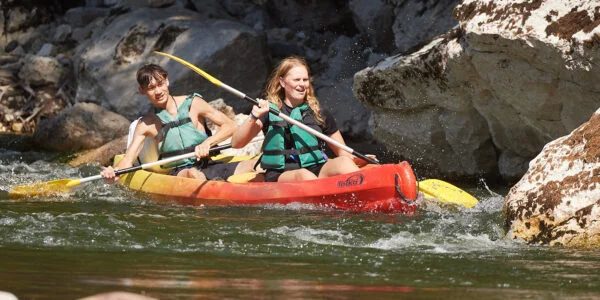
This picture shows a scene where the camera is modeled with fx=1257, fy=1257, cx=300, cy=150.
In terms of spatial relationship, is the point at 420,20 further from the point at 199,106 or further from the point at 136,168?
the point at 136,168

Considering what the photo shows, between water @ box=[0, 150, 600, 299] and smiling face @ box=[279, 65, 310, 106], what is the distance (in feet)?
2.55

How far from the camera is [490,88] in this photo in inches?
365

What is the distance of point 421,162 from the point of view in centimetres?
1077

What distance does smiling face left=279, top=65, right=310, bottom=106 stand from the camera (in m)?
8.40

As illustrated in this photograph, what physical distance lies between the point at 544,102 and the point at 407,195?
4.74ft

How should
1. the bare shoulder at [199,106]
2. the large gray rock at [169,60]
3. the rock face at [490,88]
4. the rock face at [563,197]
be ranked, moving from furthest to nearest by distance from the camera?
the large gray rock at [169,60] → the bare shoulder at [199,106] → the rock face at [490,88] → the rock face at [563,197]

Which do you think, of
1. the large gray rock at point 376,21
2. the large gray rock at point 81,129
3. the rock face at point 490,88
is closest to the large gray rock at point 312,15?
the large gray rock at point 376,21

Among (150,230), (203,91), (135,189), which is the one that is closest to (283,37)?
(203,91)

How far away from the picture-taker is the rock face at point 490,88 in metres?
8.23

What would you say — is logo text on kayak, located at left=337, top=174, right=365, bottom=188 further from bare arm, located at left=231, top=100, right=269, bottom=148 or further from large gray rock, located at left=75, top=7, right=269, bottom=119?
large gray rock, located at left=75, top=7, right=269, bottom=119

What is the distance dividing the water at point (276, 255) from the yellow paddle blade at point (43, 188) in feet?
2.33

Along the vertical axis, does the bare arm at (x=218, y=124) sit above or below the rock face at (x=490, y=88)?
below

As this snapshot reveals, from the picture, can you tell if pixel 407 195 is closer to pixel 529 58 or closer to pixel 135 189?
pixel 529 58

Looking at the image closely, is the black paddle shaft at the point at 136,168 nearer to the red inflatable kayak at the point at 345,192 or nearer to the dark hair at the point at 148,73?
the red inflatable kayak at the point at 345,192
